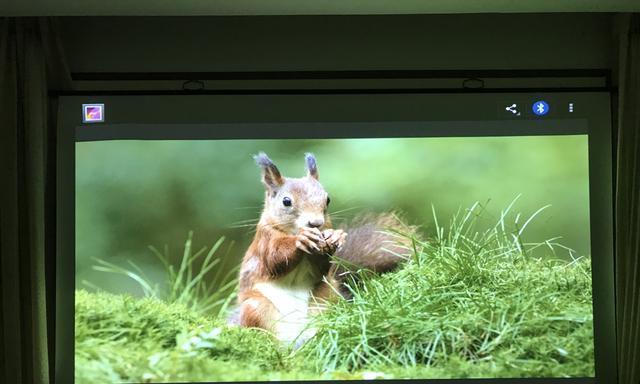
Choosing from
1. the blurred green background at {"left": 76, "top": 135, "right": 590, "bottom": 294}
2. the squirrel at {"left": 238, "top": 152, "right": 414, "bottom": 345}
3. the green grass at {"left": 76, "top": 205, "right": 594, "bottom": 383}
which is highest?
the blurred green background at {"left": 76, "top": 135, "right": 590, "bottom": 294}

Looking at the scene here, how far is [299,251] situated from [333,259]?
0.14 metres

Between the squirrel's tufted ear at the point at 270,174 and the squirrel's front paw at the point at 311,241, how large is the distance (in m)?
0.22

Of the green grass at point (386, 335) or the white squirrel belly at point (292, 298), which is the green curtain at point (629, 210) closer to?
the green grass at point (386, 335)

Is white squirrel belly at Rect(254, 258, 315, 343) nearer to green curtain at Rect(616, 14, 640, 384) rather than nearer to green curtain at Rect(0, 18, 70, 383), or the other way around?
green curtain at Rect(0, 18, 70, 383)

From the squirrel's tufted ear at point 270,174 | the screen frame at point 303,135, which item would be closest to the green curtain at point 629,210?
the screen frame at point 303,135

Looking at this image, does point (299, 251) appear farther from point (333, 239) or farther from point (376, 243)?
point (376, 243)

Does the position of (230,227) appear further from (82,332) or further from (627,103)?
(627,103)

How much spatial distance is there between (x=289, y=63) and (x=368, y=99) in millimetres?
377

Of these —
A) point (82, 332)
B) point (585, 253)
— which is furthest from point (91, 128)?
point (585, 253)

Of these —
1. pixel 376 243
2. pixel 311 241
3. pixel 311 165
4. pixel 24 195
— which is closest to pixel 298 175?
pixel 311 165

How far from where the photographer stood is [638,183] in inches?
134

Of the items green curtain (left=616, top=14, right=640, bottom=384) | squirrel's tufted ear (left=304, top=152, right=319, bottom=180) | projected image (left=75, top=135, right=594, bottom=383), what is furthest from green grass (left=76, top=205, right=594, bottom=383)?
squirrel's tufted ear (left=304, top=152, right=319, bottom=180)

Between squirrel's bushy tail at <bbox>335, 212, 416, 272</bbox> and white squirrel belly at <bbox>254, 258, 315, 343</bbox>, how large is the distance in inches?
6.0

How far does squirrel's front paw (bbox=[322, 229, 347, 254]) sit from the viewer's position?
340 centimetres
